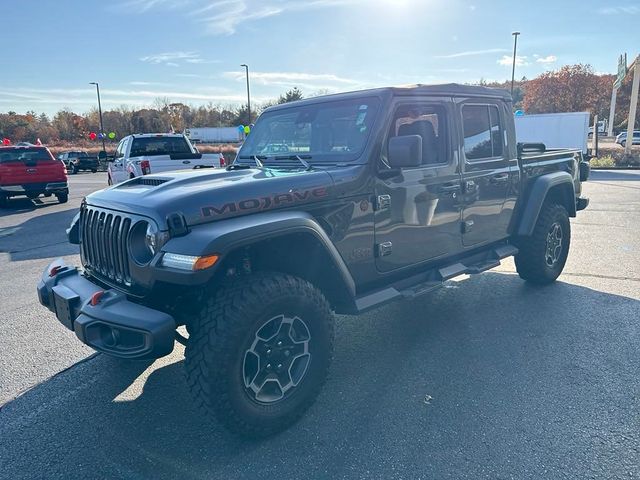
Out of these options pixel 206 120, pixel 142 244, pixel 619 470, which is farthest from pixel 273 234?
pixel 206 120

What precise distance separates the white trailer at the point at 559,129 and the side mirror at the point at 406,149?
Answer: 72.2ft

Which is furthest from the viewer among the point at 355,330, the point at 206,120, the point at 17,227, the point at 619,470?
the point at 206,120

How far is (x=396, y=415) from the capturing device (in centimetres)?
294

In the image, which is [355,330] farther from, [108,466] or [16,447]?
[16,447]

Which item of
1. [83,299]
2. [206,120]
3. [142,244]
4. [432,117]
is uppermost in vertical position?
[206,120]

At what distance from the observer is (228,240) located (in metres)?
2.52

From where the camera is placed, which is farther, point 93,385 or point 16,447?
point 93,385

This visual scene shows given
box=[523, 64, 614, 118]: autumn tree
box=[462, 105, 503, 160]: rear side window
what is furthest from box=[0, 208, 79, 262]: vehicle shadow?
box=[523, 64, 614, 118]: autumn tree

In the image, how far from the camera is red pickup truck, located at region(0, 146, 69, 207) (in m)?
13.2

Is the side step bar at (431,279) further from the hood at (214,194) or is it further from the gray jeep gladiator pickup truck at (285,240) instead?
the hood at (214,194)

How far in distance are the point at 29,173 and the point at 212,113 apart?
6841cm

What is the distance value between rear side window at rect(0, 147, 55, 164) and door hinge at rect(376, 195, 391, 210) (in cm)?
1340

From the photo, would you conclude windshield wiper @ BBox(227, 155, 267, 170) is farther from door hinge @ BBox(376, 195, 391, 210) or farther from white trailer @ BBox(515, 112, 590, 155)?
white trailer @ BBox(515, 112, 590, 155)

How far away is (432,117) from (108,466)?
3.36 meters
